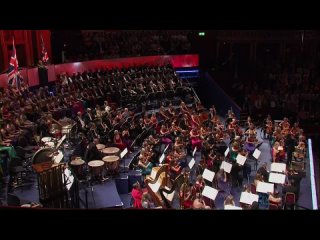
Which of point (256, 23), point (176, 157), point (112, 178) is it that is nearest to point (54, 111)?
point (112, 178)

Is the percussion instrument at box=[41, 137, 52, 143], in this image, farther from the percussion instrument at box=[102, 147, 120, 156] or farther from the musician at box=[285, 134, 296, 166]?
the musician at box=[285, 134, 296, 166]

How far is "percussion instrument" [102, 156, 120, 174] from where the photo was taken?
461 inches

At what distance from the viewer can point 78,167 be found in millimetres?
10891

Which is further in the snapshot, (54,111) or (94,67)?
(94,67)

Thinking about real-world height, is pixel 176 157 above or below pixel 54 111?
below

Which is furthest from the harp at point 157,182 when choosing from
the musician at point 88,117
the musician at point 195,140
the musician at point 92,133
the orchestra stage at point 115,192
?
the musician at point 88,117

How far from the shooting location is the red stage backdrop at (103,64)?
674 inches

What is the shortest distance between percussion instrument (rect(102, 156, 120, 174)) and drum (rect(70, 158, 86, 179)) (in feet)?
2.67

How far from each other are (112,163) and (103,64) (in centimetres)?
951

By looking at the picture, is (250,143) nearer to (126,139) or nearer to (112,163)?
(126,139)

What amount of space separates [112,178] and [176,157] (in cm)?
189

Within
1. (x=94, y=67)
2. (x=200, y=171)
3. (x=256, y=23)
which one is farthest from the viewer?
(x=94, y=67)
